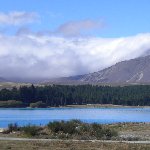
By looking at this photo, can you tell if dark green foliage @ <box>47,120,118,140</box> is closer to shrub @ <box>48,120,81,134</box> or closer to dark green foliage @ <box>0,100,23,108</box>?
shrub @ <box>48,120,81,134</box>

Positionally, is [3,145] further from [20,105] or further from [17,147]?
[20,105]

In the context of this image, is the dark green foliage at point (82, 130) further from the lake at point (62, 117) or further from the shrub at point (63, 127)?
the lake at point (62, 117)

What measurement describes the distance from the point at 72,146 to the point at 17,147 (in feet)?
11.6

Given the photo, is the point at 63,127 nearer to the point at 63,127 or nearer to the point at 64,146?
the point at 63,127

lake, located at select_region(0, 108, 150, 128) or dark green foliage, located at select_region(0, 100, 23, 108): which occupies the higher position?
dark green foliage, located at select_region(0, 100, 23, 108)

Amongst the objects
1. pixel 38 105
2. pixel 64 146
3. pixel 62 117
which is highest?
pixel 64 146

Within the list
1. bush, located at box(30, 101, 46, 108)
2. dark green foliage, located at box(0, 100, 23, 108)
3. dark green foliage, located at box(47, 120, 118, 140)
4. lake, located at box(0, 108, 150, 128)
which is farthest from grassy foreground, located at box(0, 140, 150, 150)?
bush, located at box(30, 101, 46, 108)

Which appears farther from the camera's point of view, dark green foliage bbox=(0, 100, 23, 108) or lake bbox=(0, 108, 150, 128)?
dark green foliage bbox=(0, 100, 23, 108)

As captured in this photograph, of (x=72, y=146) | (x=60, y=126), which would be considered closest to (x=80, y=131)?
(x=60, y=126)

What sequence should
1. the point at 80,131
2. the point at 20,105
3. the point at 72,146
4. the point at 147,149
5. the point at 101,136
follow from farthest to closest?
1. the point at 20,105
2. the point at 80,131
3. the point at 101,136
4. the point at 72,146
5. the point at 147,149

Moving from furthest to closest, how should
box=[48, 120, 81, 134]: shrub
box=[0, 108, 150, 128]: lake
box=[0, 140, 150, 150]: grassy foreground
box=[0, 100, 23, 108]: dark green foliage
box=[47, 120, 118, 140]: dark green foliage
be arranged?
box=[0, 100, 23, 108]: dark green foliage
box=[0, 108, 150, 128]: lake
box=[48, 120, 81, 134]: shrub
box=[47, 120, 118, 140]: dark green foliage
box=[0, 140, 150, 150]: grassy foreground

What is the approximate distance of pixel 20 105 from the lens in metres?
188

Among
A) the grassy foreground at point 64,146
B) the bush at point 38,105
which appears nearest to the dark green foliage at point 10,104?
A: the bush at point 38,105

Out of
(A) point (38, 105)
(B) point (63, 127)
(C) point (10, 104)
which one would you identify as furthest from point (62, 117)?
(A) point (38, 105)
